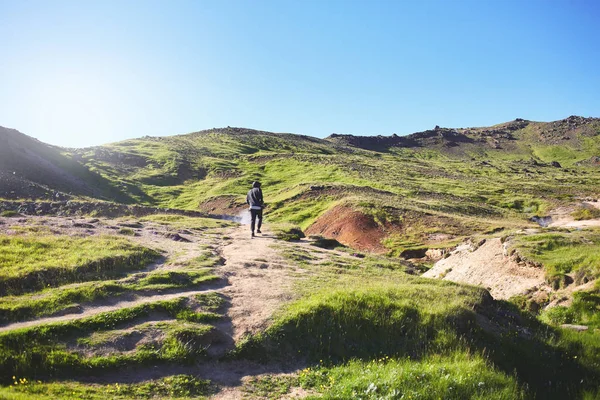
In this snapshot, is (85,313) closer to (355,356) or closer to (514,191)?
(355,356)

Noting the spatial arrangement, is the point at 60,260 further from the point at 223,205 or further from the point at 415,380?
the point at 223,205

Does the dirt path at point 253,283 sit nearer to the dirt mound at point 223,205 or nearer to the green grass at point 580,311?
the green grass at point 580,311

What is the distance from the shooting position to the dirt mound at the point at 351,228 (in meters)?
39.9

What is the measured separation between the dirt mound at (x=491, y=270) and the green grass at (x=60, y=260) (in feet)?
56.3

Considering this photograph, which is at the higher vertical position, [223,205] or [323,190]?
[323,190]

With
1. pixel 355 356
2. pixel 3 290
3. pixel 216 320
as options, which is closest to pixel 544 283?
pixel 355 356

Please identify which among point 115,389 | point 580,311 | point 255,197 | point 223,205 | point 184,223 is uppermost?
point 255,197

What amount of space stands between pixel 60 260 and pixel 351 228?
1256 inches

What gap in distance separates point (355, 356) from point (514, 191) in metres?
73.9

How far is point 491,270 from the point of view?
22016mm

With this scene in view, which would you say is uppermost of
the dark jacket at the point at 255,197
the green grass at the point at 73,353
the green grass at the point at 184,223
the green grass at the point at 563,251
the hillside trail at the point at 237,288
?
the dark jacket at the point at 255,197

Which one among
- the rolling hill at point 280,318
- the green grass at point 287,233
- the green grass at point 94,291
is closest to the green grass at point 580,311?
the rolling hill at point 280,318

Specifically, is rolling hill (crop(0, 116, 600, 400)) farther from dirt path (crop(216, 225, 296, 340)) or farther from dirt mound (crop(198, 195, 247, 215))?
dirt mound (crop(198, 195, 247, 215))

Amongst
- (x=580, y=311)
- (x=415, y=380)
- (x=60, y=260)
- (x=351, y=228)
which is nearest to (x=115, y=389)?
(x=415, y=380)
